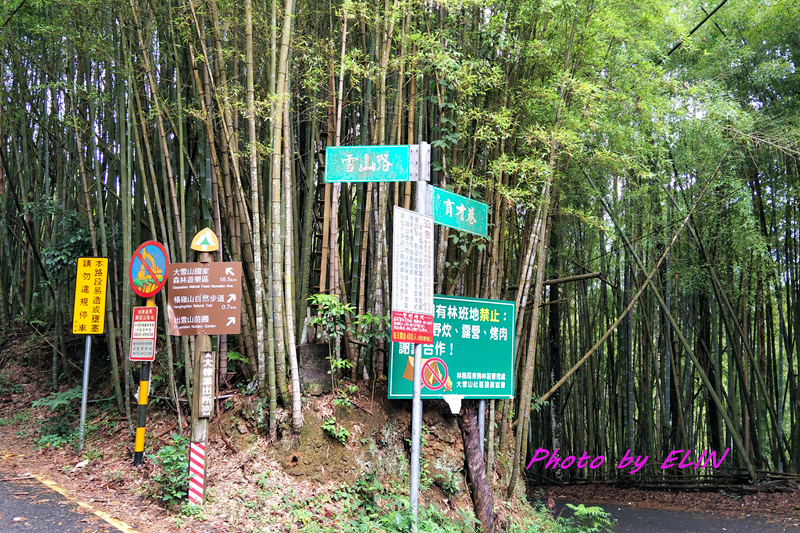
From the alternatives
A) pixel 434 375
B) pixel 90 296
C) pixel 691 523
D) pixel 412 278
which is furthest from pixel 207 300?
pixel 691 523

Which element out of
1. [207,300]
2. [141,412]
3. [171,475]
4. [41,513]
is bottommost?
[41,513]

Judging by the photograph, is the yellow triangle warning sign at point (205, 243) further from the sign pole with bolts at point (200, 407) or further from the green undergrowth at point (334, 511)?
the green undergrowth at point (334, 511)

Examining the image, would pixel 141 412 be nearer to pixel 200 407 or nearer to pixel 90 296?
pixel 200 407

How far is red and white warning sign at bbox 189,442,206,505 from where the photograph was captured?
11.6ft

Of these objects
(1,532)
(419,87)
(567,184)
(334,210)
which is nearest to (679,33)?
(567,184)

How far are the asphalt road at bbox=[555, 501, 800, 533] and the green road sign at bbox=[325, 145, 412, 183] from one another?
494cm

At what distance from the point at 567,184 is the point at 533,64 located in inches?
56.6

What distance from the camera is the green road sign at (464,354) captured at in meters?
4.22

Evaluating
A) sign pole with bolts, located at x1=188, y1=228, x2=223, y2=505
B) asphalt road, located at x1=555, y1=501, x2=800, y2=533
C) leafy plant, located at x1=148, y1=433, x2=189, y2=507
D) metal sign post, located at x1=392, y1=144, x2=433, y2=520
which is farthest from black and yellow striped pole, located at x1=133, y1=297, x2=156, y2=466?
asphalt road, located at x1=555, y1=501, x2=800, y2=533

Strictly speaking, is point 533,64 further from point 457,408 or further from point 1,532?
point 1,532

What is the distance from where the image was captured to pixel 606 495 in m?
8.41

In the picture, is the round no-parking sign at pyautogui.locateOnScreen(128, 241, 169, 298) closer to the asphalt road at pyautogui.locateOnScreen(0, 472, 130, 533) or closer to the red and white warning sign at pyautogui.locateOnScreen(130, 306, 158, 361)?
the red and white warning sign at pyautogui.locateOnScreen(130, 306, 158, 361)

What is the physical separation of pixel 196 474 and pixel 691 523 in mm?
5669

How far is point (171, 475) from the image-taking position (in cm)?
381
